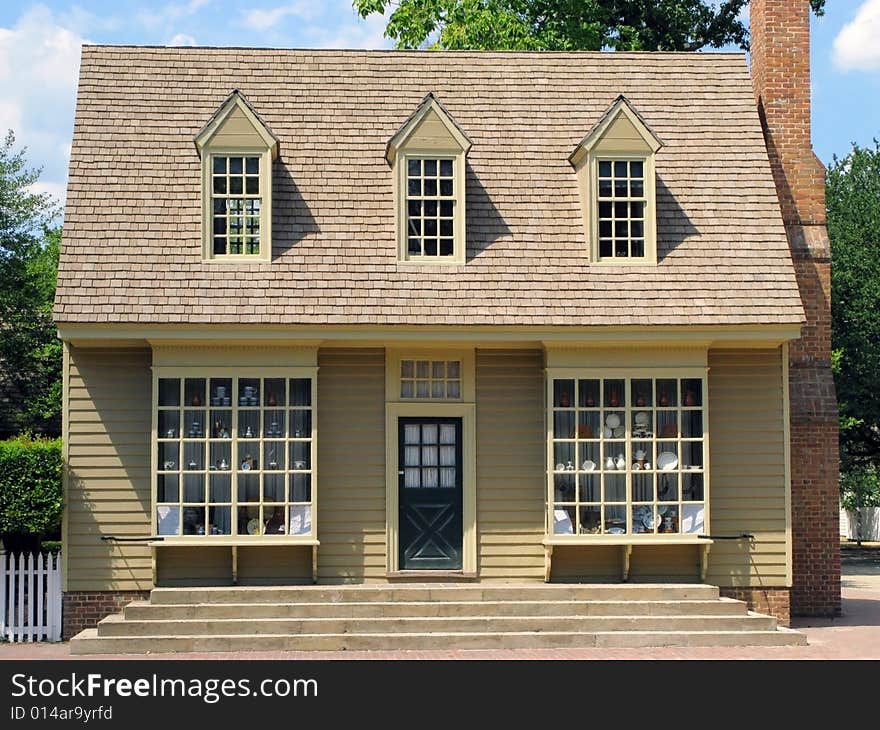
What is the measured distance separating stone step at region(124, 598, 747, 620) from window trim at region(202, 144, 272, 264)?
15.3 feet

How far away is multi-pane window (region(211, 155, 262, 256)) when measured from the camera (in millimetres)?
17766

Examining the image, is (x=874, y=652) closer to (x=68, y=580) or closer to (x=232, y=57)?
(x=68, y=580)

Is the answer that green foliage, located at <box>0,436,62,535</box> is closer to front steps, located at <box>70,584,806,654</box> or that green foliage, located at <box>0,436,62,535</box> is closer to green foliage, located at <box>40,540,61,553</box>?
front steps, located at <box>70,584,806,654</box>

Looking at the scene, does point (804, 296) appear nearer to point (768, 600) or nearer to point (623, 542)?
point (768, 600)

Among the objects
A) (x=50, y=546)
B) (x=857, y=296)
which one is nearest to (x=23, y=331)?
(x=50, y=546)

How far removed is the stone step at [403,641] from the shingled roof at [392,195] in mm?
4070

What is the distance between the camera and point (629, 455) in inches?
690

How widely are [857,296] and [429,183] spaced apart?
81.4ft

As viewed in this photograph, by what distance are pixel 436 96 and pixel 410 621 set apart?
26.1 ft

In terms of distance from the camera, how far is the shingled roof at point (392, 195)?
17328mm

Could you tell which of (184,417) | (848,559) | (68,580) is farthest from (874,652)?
(848,559)

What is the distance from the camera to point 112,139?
18422mm

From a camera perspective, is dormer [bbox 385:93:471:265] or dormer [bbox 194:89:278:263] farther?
dormer [bbox 385:93:471:265]

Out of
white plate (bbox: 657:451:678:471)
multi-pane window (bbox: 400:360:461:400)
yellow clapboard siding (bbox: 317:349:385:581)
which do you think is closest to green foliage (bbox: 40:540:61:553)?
yellow clapboard siding (bbox: 317:349:385:581)
